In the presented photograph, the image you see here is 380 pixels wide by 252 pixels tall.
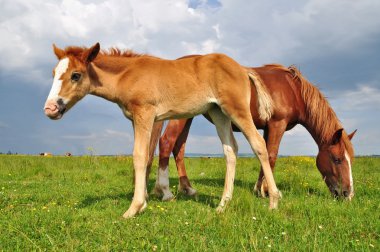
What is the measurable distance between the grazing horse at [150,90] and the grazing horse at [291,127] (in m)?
1.50

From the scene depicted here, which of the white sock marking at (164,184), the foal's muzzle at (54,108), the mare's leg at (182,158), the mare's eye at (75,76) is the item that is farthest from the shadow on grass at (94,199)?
the mare's eye at (75,76)

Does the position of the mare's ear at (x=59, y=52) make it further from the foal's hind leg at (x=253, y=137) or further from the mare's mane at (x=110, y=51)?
the foal's hind leg at (x=253, y=137)

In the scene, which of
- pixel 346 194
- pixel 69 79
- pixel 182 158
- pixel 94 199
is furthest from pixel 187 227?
pixel 346 194

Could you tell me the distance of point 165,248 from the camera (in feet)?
11.8

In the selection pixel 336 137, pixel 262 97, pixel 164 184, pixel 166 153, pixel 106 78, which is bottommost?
pixel 164 184

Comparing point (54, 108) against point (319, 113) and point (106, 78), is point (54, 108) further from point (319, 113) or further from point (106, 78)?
point (319, 113)

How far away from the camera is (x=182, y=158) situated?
783 cm

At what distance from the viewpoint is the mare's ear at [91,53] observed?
5.35 m

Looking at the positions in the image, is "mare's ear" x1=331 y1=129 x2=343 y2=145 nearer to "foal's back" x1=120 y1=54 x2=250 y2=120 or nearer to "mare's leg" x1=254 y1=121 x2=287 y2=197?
"mare's leg" x1=254 y1=121 x2=287 y2=197

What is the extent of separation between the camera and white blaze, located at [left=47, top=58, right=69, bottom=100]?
5.21 m

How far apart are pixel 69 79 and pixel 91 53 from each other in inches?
21.6

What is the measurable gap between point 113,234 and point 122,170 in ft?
26.2

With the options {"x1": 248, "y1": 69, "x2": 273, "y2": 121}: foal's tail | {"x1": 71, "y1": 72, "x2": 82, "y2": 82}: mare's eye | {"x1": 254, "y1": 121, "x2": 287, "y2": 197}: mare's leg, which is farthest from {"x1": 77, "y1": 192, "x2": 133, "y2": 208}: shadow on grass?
{"x1": 248, "y1": 69, "x2": 273, "y2": 121}: foal's tail

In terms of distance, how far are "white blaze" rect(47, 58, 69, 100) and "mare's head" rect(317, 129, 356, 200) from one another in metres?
5.49
